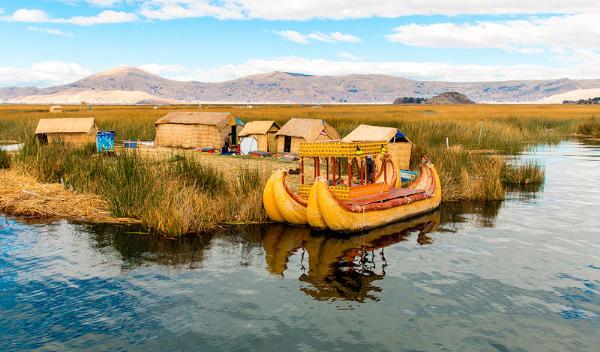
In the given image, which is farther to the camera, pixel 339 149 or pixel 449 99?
pixel 449 99

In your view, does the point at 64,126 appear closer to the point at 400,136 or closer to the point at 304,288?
the point at 400,136

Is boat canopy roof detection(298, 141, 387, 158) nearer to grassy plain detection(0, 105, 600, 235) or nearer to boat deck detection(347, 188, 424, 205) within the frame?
boat deck detection(347, 188, 424, 205)

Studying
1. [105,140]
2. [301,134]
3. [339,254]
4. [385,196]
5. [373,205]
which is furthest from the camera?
[301,134]

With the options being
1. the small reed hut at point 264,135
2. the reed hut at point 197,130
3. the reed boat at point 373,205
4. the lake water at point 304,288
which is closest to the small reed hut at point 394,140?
the reed boat at point 373,205

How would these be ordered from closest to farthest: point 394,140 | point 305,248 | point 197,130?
point 305,248 → point 394,140 → point 197,130

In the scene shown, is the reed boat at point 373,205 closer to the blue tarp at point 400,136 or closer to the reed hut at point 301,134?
the blue tarp at point 400,136

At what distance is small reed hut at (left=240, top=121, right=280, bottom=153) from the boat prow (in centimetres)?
1585

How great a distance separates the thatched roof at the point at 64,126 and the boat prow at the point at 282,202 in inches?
730

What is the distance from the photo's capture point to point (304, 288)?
Result: 1072 centimetres

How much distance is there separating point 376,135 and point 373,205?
30.3 feet

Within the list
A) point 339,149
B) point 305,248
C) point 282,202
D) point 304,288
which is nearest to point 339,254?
point 305,248

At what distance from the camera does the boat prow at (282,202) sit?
588 inches

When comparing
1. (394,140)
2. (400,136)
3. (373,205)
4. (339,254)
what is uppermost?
(400,136)

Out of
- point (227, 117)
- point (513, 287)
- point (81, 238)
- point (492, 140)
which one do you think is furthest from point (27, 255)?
point (492, 140)
